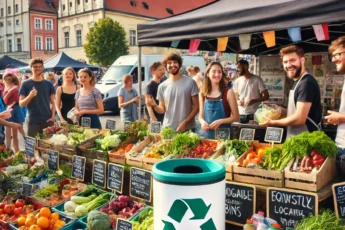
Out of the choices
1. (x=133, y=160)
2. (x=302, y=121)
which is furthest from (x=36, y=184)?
(x=302, y=121)

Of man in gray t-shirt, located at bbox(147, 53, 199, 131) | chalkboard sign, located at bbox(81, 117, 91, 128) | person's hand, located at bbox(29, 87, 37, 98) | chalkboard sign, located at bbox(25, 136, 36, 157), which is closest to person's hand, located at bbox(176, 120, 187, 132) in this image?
man in gray t-shirt, located at bbox(147, 53, 199, 131)

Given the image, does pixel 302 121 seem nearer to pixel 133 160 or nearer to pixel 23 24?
pixel 133 160

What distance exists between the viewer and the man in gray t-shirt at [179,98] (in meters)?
4.39

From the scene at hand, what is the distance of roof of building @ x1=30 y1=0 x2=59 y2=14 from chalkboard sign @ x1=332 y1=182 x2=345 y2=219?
2162 inches

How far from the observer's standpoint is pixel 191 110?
4551 mm

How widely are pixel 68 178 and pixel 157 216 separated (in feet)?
6.91

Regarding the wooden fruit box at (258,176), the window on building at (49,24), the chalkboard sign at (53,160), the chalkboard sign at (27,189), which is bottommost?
the chalkboard sign at (27,189)

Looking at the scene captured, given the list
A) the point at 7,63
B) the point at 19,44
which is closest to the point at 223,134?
the point at 7,63

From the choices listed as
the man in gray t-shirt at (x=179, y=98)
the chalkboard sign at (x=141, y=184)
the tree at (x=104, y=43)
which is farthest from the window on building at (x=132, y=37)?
the chalkboard sign at (x=141, y=184)

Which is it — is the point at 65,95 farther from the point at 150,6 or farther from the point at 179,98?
the point at 150,6

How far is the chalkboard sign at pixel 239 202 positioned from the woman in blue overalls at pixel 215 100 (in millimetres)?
1551

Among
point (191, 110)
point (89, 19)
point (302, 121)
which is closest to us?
point (302, 121)

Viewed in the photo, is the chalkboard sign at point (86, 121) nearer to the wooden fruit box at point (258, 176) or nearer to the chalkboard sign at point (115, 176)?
the chalkboard sign at point (115, 176)

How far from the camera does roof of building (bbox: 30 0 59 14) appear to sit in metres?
51.9
